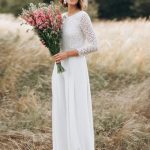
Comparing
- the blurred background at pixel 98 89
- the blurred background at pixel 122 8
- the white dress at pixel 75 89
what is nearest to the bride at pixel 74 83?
the white dress at pixel 75 89

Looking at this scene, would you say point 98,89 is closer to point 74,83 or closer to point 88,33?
point 74,83

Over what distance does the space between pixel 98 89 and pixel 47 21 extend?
433 centimetres

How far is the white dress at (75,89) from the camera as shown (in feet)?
20.0

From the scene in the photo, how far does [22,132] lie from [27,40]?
323 centimetres

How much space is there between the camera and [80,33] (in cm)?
612

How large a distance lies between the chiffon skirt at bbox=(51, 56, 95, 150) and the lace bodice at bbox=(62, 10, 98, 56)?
0.14 metres

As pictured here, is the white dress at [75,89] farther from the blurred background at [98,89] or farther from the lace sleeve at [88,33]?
the blurred background at [98,89]

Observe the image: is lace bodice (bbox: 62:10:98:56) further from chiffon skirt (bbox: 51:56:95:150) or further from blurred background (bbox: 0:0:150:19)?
blurred background (bbox: 0:0:150:19)

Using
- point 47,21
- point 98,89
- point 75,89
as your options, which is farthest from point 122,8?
point 47,21

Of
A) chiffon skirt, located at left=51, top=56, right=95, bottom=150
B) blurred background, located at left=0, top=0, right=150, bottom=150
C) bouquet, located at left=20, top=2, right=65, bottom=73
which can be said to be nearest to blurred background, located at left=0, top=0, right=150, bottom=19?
blurred background, located at left=0, top=0, right=150, bottom=150

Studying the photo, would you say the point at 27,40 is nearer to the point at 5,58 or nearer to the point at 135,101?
the point at 5,58

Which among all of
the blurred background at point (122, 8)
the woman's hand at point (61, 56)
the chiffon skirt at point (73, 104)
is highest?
the woman's hand at point (61, 56)

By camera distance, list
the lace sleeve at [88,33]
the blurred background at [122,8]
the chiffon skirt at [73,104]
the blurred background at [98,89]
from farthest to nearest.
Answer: the blurred background at [122,8] → the blurred background at [98,89] → the chiffon skirt at [73,104] → the lace sleeve at [88,33]

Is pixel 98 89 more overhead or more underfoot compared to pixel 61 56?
more underfoot
